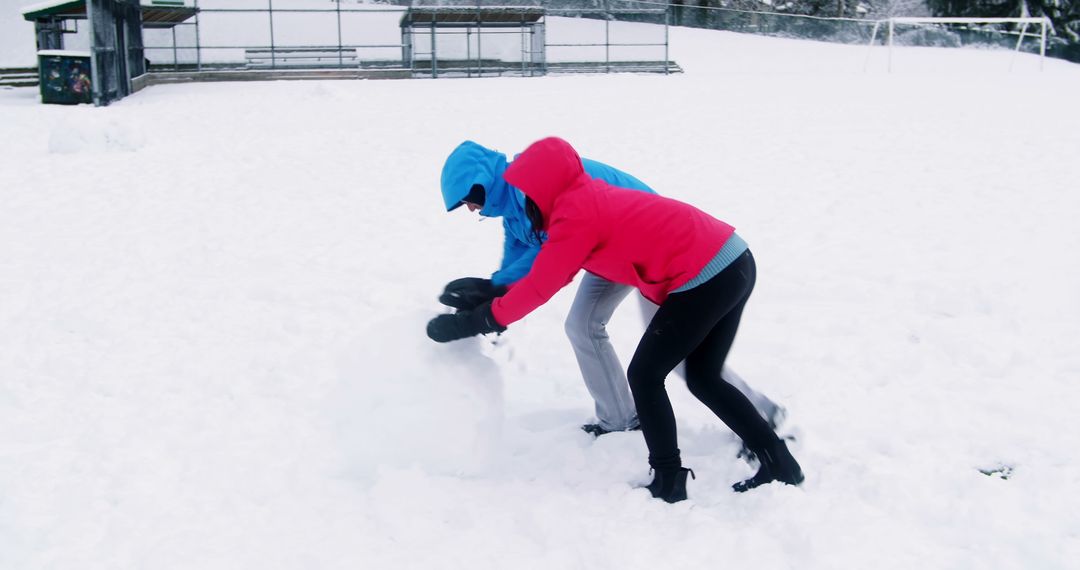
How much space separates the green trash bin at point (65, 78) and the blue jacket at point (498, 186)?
51.9 ft

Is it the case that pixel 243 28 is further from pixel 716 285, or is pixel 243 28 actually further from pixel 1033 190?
pixel 716 285

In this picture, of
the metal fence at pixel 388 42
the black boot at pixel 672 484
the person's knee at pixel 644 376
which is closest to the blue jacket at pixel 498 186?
the person's knee at pixel 644 376

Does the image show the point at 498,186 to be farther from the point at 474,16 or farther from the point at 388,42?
the point at 388,42

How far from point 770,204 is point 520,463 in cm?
571

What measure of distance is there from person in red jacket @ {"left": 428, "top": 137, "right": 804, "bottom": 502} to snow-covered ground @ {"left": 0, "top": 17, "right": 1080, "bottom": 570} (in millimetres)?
292

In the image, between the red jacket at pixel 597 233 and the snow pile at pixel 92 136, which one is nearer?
the red jacket at pixel 597 233

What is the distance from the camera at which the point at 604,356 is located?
4152mm

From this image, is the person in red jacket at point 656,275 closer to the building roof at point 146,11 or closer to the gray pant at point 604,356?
the gray pant at point 604,356

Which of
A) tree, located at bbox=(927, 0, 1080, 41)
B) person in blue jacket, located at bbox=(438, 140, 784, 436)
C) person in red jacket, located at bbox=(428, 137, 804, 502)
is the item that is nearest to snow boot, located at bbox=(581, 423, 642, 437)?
person in blue jacket, located at bbox=(438, 140, 784, 436)

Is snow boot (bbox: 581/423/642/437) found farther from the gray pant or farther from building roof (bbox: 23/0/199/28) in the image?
building roof (bbox: 23/0/199/28)

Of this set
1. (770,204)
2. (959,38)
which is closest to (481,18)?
(959,38)

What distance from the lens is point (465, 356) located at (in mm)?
4082

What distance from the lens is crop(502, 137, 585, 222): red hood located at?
3.36 meters

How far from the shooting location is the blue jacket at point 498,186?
12.1ft
